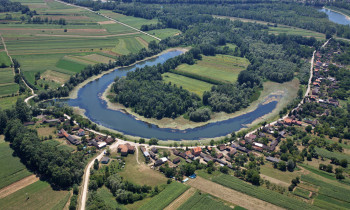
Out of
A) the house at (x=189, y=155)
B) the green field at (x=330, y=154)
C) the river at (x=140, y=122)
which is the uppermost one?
the green field at (x=330, y=154)

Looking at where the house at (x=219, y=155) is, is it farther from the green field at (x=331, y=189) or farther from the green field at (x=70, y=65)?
the green field at (x=70, y=65)

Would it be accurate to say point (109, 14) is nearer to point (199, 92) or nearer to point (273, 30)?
point (273, 30)

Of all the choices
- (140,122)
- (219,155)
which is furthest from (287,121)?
(140,122)

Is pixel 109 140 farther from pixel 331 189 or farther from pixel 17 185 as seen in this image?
pixel 331 189

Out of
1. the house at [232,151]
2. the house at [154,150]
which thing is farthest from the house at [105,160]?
the house at [232,151]

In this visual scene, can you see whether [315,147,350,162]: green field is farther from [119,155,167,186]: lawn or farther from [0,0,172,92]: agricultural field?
[0,0,172,92]: agricultural field
